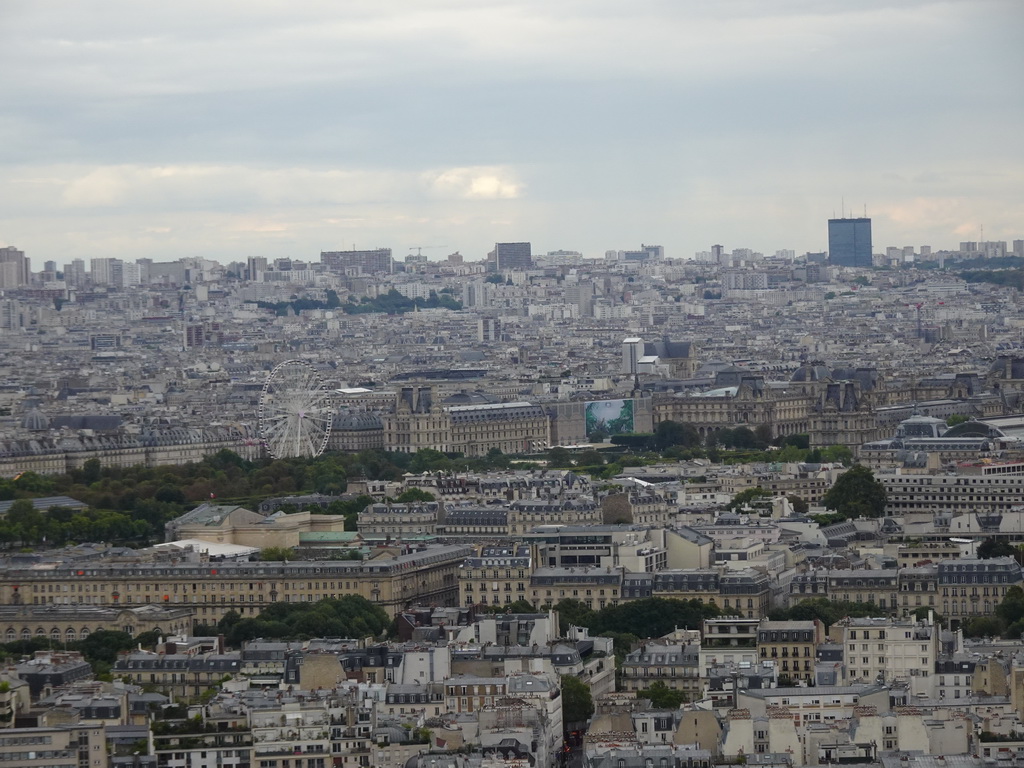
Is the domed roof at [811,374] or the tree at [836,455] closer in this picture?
the tree at [836,455]

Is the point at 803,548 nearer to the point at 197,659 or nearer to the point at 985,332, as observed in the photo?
the point at 197,659

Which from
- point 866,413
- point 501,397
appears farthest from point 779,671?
point 501,397

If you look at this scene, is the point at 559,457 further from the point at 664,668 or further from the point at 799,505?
the point at 664,668

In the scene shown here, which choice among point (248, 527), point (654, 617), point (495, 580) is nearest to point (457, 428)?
point (248, 527)

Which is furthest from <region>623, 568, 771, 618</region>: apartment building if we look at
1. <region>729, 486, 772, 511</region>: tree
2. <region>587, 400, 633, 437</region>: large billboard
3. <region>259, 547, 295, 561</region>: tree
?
<region>587, 400, 633, 437</region>: large billboard

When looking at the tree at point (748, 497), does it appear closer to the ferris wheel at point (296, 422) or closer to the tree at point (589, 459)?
the tree at point (589, 459)

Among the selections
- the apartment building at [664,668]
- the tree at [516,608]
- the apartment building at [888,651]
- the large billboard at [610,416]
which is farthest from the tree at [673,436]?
the apartment building at [888,651]
